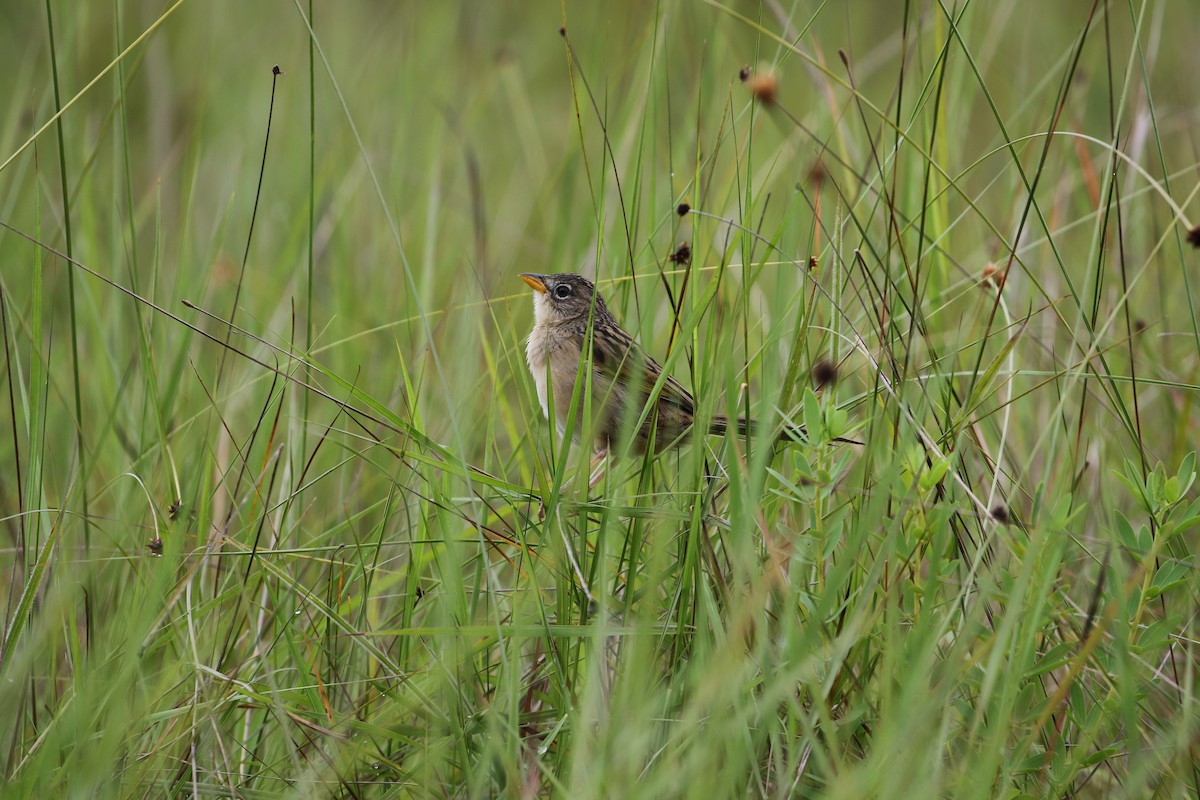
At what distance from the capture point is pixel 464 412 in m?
3.74

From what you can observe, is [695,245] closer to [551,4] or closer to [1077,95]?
[1077,95]

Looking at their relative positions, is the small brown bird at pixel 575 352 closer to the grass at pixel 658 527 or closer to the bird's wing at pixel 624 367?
the bird's wing at pixel 624 367

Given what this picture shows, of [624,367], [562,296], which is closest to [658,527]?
[624,367]

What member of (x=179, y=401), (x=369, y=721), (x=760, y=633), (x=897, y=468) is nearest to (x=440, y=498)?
(x=369, y=721)

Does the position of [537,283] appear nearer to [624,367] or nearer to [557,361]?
[557,361]

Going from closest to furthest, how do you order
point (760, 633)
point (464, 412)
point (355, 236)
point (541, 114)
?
point (760, 633), point (464, 412), point (355, 236), point (541, 114)

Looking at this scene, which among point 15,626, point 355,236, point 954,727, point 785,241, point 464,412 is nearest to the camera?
point 954,727

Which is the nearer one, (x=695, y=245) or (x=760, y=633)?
(x=760, y=633)

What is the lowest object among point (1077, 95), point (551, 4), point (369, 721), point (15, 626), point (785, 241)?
point (369, 721)

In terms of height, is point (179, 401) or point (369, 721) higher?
point (179, 401)

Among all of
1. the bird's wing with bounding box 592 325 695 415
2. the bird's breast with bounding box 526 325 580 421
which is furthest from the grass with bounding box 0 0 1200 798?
the bird's wing with bounding box 592 325 695 415

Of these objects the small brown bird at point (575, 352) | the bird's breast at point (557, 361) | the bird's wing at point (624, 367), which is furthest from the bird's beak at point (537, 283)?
the bird's wing at point (624, 367)

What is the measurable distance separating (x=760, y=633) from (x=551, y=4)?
25.7 ft

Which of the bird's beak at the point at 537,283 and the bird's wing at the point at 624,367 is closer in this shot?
the bird's wing at the point at 624,367
